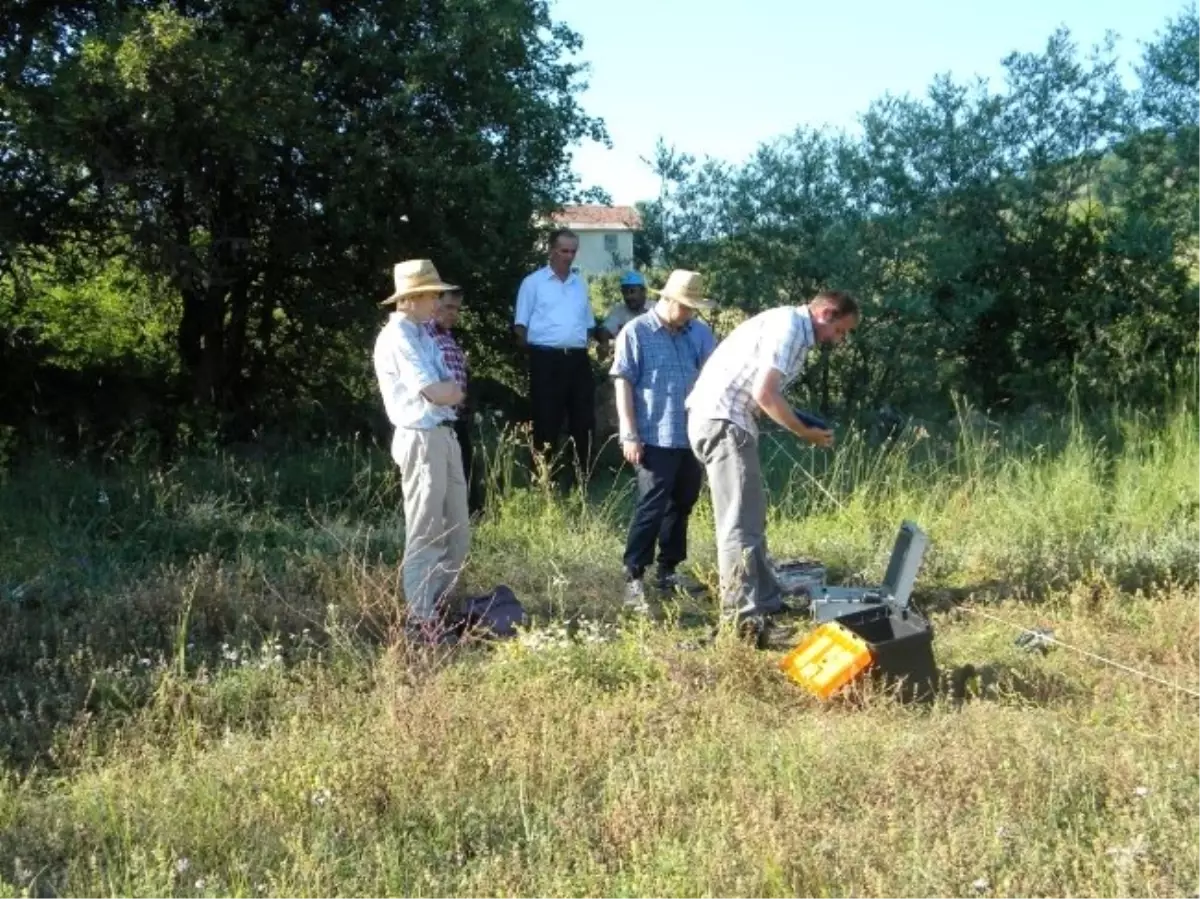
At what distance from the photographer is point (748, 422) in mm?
5227

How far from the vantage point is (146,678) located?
4.59m

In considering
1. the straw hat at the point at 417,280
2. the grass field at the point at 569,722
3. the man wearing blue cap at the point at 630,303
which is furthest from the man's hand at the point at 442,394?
the man wearing blue cap at the point at 630,303

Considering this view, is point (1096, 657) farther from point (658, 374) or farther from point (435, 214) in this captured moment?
point (435, 214)

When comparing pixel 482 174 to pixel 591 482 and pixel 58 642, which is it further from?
pixel 58 642

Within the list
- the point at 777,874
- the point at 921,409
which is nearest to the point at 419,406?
the point at 777,874

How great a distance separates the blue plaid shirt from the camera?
19.0 ft

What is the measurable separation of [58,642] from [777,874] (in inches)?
131

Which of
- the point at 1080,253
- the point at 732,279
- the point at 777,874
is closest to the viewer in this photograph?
the point at 777,874

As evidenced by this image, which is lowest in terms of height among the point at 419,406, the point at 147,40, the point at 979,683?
the point at 979,683

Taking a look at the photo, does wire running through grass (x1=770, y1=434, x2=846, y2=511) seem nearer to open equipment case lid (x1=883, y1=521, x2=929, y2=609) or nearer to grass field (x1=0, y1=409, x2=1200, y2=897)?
A: grass field (x1=0, y1=409, x2=1200, y2=897)

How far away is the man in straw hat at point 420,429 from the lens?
5078mm

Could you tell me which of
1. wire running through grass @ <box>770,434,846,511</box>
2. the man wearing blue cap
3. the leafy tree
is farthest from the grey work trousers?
the leafy tree

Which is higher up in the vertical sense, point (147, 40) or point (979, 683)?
point (147, 40)

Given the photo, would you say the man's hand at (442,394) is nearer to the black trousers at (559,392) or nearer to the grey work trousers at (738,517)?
the grey work trousers at (738,517)
